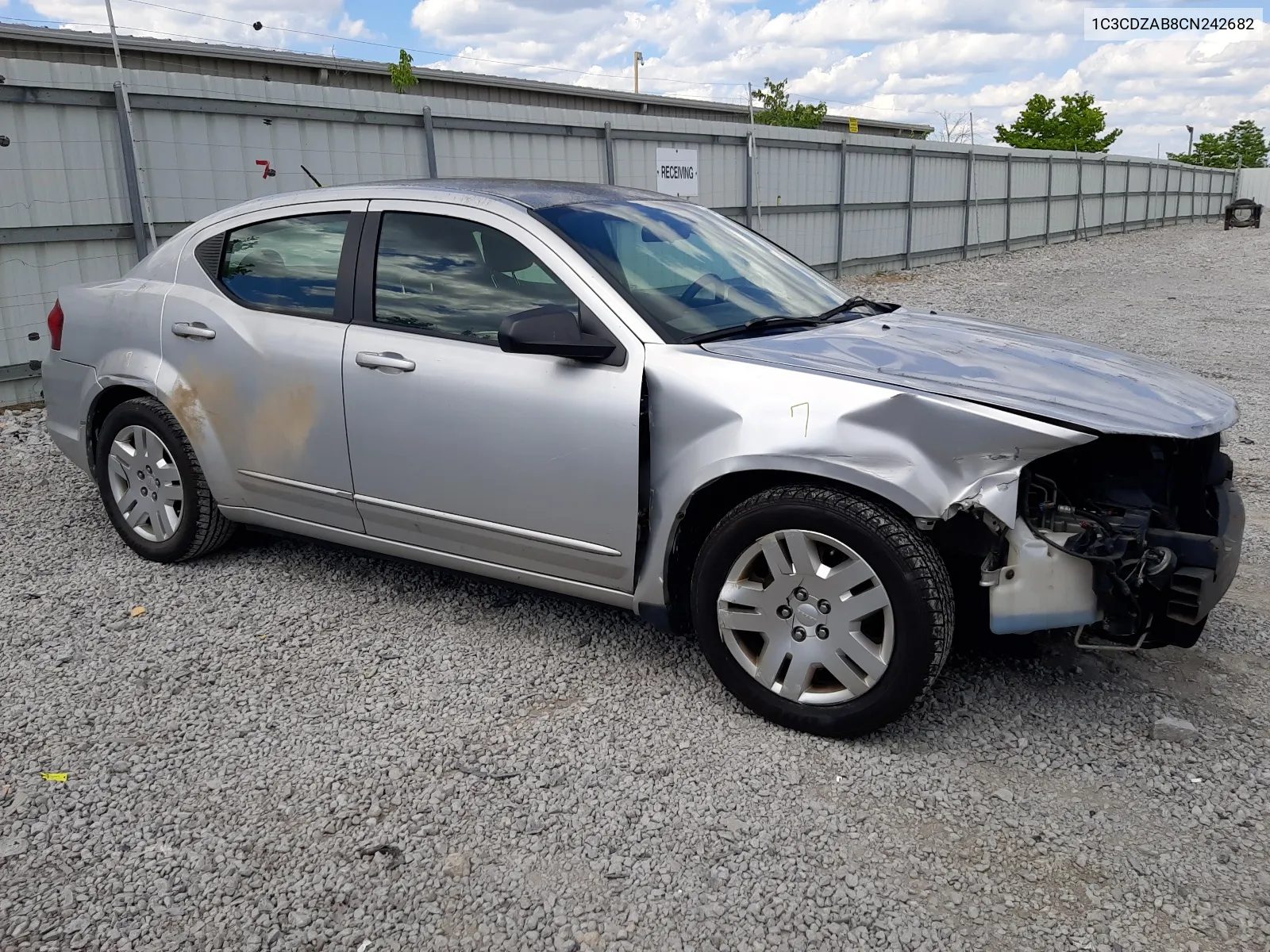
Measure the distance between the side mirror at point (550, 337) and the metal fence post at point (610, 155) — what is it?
10.8m

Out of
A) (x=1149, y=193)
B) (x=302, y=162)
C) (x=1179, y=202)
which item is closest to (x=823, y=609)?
(x=302, y=162)

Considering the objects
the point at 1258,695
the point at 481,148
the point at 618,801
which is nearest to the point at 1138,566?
the point at 1258,695

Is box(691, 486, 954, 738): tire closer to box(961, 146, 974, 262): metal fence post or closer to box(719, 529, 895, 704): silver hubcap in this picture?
box(719, 529, 895, 704): silver hubcap

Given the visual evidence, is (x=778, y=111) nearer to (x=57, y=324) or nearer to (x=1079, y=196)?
(x=1079, y=196)

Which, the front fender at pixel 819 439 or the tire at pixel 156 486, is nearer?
the front fender at pixel 819 439

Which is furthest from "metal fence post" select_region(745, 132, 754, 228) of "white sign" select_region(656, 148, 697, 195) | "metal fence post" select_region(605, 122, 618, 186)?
"metal fence post" select_region(605, 122, 618, 186)

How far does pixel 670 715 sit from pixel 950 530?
1.09 metres

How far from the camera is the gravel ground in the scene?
7.93 ft

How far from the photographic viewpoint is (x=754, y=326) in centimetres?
355

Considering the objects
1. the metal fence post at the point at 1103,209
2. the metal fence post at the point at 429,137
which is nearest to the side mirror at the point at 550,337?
the metal fence post at the point at 429,137

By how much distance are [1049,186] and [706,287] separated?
96.1 feet

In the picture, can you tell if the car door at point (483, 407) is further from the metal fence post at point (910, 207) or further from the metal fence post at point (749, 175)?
the metal fence post at point (910, 207)

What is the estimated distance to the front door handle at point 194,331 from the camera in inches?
167

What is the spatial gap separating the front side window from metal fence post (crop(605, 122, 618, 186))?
398 inches
